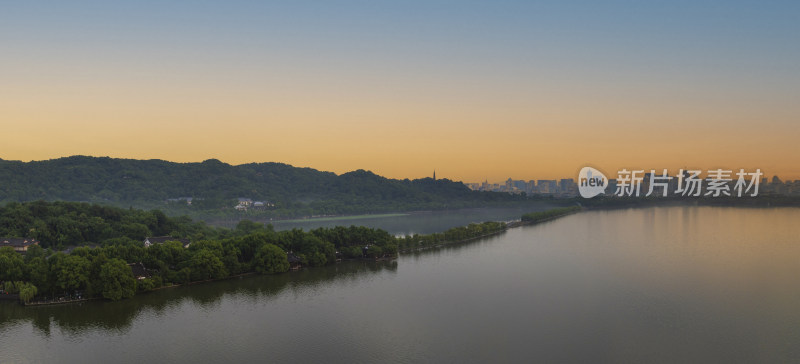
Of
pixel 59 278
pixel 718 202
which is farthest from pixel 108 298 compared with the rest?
pixel 718 202

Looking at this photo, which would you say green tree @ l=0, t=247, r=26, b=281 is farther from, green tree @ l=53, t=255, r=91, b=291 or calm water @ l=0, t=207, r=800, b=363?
green tree @ l=53, t=255, r=91, b=291

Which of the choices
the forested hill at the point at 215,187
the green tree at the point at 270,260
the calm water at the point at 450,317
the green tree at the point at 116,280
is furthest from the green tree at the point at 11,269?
the forested hill at the point at 215,187

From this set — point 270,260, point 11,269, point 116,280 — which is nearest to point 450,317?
point 270,260

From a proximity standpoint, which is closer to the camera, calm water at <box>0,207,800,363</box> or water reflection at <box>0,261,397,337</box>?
calm water at <box>0,207,800,363</box>

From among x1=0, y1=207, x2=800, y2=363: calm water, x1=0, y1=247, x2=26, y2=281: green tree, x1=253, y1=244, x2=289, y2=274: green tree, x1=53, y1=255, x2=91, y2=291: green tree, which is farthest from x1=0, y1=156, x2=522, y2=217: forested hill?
x1=0, y1=207, x2=800, y2=363: calm water

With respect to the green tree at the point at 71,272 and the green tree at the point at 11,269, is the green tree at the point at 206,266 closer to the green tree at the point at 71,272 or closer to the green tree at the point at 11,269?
the green tree at the point at 71,272

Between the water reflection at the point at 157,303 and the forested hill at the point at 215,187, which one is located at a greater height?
the forested hill at the point at 215,187

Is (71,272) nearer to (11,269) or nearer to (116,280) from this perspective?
(116,280)
